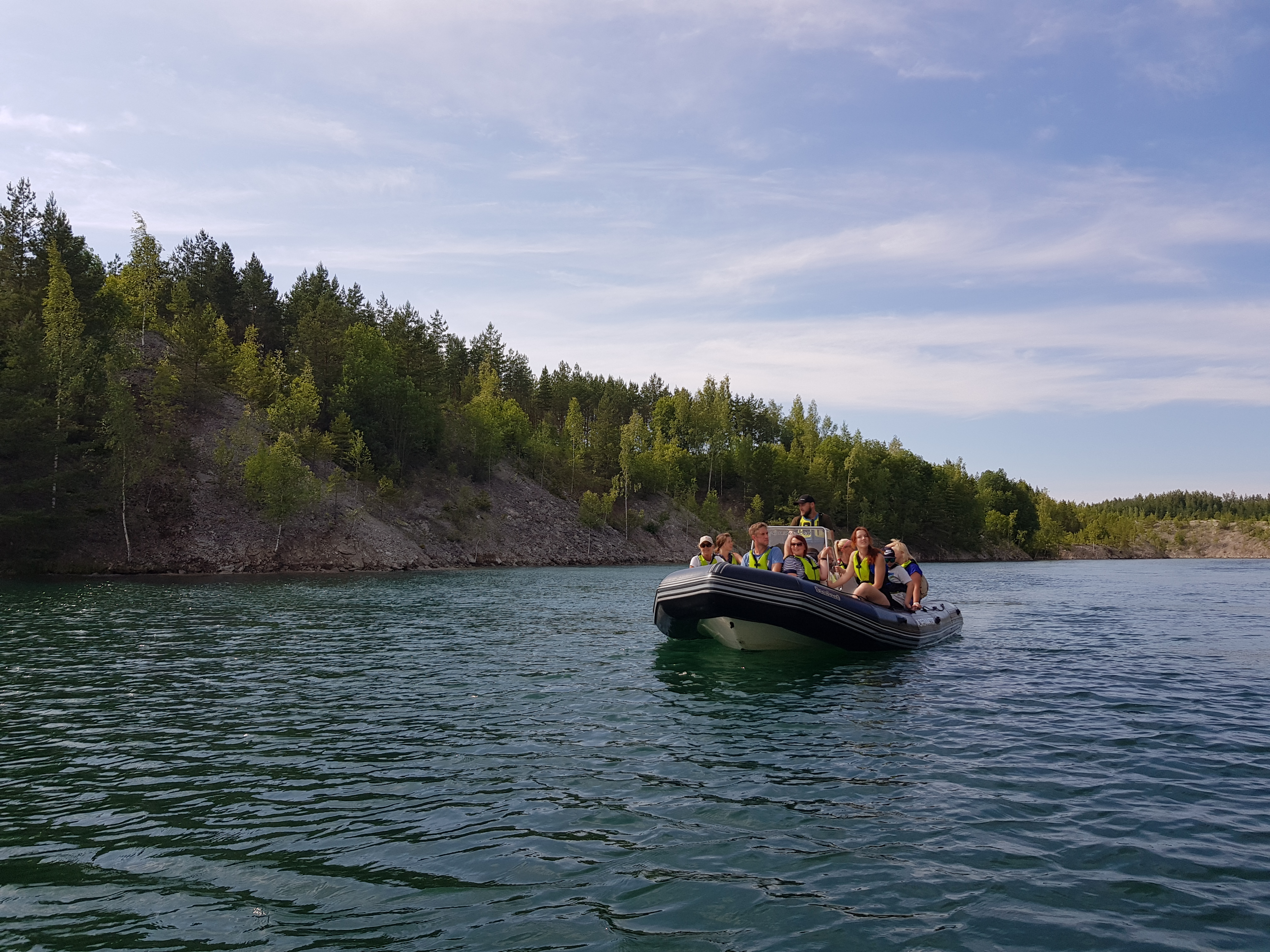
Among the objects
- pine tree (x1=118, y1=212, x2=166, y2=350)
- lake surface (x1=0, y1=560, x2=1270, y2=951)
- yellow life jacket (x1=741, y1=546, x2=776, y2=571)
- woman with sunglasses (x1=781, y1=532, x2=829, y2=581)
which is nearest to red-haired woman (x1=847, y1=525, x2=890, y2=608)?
woman with sunglasses (x1=781, y1=532, x2=829, y2=581)

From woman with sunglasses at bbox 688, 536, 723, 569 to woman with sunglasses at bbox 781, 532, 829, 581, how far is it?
A: 1550mm

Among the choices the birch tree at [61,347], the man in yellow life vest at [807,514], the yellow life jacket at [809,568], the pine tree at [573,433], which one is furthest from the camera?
the pine tree at [573,433]

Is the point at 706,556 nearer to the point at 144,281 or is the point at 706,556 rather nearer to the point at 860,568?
the point at 860,568

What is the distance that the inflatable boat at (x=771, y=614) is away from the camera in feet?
56.3

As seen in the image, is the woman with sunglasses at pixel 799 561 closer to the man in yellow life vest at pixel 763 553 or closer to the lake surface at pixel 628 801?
the man in yellow life vest at pixel 763 553

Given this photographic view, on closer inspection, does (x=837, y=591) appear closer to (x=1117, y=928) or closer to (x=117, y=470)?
(x=1117, y=928)

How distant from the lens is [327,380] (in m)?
80.6

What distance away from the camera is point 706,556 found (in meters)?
20.3

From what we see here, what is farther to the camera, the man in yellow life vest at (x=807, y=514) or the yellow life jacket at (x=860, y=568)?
the man in yellow life vest at (x=807, y=514)

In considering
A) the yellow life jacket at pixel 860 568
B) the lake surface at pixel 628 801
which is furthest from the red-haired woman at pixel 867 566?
the lake surface at pixel 628 801

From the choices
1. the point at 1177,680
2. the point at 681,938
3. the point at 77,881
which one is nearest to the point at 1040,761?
the point at 681,938

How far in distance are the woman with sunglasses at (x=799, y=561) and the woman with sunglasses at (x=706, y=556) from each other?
1.55 meters

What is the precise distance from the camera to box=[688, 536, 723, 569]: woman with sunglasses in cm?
1914

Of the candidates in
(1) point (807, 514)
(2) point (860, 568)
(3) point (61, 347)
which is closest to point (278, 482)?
(3) point (61, 347)
